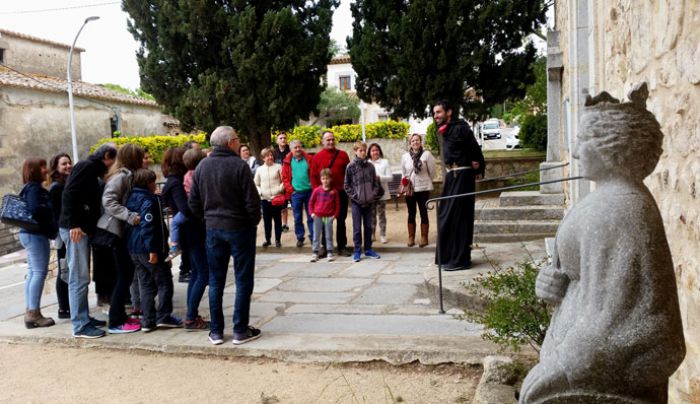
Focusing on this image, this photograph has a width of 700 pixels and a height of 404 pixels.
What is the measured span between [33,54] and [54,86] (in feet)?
20.4

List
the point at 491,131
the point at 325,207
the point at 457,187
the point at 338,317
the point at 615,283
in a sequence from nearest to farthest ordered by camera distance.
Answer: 1. the point at 615,283
2. the point at 338,317
3. the point at 457,187
4. the point at 325,207
5. the point at 491,131

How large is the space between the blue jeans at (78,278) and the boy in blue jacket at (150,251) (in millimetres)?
420

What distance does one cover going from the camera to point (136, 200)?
5.41 m

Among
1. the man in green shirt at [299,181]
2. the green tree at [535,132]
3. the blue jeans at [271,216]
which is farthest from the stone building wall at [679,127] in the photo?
the green tree at [535,132]

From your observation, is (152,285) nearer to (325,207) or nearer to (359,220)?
(325,207)

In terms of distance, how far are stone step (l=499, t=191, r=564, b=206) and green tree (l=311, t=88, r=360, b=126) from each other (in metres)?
29.0

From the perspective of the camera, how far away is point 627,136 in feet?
5.67

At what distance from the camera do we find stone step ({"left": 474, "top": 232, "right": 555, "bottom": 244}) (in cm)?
868

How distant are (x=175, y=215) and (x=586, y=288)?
16.7 feet

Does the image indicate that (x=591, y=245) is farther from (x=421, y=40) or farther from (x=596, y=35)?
(x=421, y=40)

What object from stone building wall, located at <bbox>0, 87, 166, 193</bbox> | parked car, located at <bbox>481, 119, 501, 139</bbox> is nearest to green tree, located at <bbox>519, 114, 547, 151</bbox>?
stone building wall, located at <bbox>0, 87, 166, 193</bbox>

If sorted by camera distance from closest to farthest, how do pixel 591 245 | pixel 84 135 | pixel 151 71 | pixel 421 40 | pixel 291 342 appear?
pixel 591 245, pixel 291 342, pixel 421 40, pixel 151 71, pixel 84 135

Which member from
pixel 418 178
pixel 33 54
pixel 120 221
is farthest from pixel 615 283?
pixel 33 54

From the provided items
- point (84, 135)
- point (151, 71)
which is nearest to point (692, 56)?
point (151, 71)
